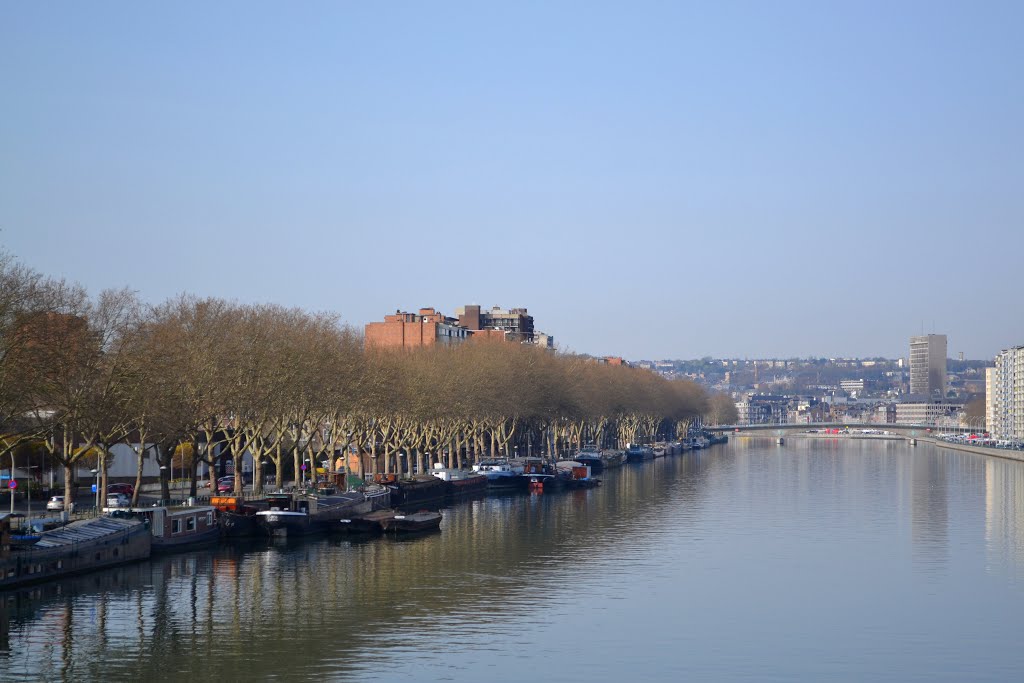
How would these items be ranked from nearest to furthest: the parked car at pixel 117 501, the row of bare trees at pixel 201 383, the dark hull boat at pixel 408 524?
the row of bare trees at pixel 201 383 → the parked car at pixel 117 501 → the dark hull boat at pixel 408 524

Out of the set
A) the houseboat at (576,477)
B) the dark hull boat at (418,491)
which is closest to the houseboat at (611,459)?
the houseboat at (576,477)

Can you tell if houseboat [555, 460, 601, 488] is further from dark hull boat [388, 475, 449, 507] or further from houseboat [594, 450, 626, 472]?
houseboat [594, 450, 626, 472]

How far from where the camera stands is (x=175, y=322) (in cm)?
9062

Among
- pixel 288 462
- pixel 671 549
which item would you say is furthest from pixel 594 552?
pixel 288 462

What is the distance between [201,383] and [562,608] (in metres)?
34.4

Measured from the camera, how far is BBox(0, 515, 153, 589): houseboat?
59.5m

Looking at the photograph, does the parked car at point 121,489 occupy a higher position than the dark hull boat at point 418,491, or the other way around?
the parked car at point 121,489

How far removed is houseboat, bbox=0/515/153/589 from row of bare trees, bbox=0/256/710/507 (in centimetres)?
562

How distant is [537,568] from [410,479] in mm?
44816

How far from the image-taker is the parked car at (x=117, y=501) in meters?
78.2

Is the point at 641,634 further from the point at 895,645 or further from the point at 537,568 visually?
the point at 537,568

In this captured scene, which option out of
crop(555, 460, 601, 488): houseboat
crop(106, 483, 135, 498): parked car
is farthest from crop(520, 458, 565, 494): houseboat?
crop(106, 483, 135, 498): parked car

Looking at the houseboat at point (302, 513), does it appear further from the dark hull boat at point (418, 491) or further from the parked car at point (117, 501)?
the dark hull boat at point (418, 491)

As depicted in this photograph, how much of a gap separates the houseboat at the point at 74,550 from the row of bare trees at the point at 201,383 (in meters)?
5.62
